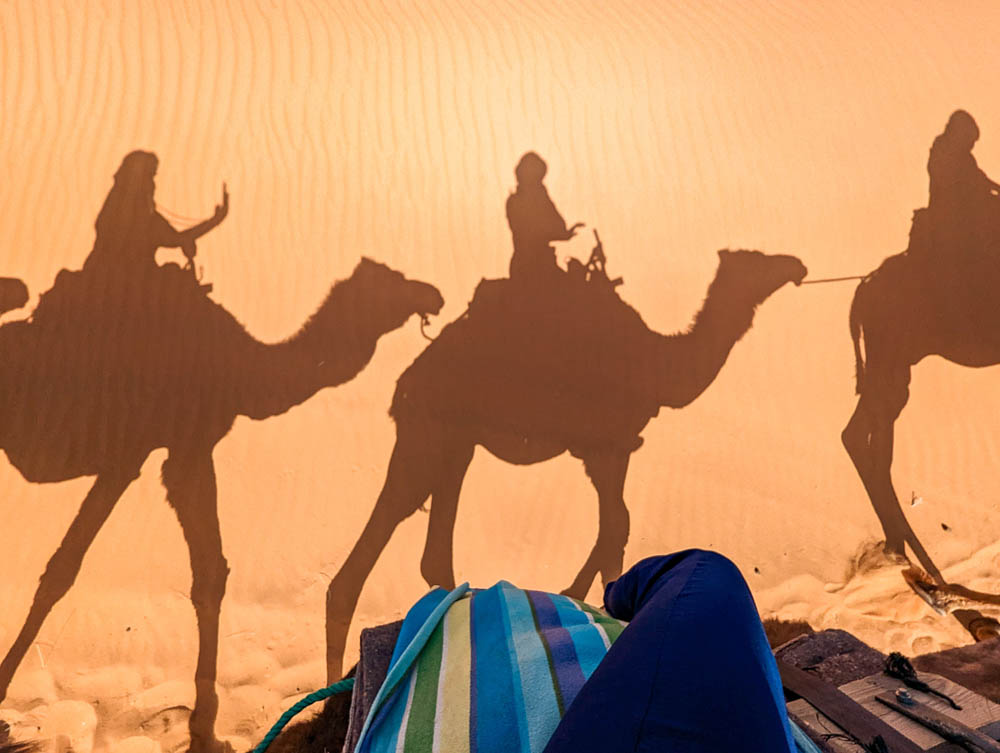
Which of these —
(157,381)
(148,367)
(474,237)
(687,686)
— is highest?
(474,237)

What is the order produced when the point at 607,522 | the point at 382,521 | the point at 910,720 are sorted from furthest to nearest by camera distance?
the point at 607,522 < the point at 382,521 < the point at 910,720

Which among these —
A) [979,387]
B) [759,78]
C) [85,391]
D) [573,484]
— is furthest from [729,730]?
[759,78]

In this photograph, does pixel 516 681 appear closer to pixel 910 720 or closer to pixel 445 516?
pixel 910 720

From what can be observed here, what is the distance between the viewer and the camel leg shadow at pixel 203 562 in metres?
3.41

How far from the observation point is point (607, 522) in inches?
190

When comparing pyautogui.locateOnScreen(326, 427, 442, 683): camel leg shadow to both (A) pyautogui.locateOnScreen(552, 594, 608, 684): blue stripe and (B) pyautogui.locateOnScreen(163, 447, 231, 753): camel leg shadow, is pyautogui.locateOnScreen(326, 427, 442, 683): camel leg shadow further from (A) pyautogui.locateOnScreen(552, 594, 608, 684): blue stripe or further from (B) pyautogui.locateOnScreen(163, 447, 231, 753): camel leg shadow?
(A) pyautogui.locateOnScreen(552, 594, 608, 684): blue stripe

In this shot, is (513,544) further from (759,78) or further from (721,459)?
(759,78)

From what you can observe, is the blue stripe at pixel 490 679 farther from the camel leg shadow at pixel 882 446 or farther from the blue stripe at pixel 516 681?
the camel leg shadow at pixel 882 446

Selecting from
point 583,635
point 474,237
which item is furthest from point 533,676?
point 474,237

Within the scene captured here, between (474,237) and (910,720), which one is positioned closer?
(910,720)

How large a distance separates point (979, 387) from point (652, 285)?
10.4 ft

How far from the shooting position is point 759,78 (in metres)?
7.88

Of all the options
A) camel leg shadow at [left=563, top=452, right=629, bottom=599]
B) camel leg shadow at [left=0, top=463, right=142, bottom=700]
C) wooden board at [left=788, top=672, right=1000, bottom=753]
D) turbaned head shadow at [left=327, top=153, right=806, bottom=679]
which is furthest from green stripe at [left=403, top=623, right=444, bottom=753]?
camel leg shadow at [left=0, top=463, right=142, bottom=700]

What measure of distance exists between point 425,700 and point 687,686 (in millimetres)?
605
